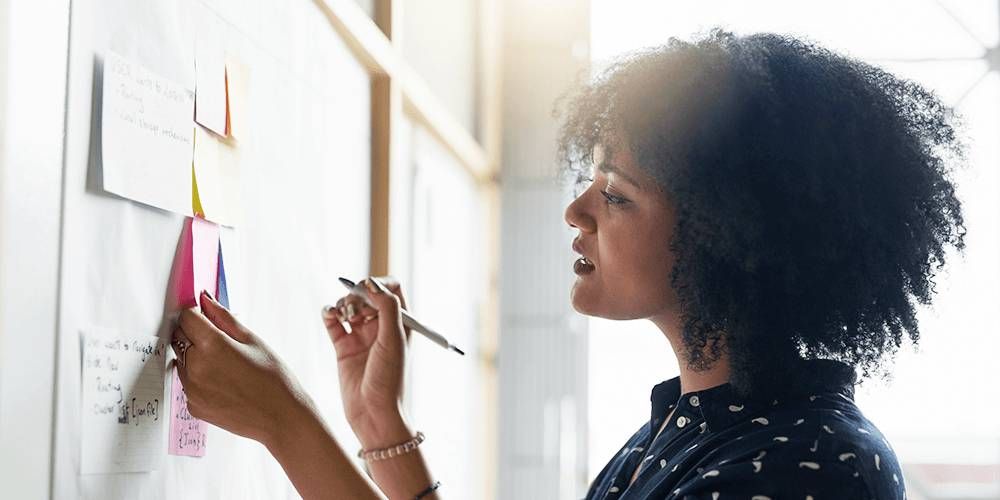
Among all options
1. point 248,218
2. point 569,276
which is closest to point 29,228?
point 248,218

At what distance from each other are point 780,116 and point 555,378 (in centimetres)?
200

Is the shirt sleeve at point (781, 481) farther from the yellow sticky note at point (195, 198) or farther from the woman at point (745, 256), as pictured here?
the yellow sticky note at point (195, 198)

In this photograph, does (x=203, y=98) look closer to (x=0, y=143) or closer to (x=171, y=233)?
(x=171, y=233)

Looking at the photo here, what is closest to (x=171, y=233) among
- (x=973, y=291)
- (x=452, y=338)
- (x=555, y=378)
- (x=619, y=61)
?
(x=619, y=61)

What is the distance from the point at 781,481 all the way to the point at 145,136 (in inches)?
21.2

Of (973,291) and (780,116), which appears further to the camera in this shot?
(973,291)

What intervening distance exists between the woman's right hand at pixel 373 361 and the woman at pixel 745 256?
22cm

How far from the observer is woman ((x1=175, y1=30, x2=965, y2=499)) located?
2.96 ft

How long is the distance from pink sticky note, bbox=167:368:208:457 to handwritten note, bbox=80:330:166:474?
0.7 inches

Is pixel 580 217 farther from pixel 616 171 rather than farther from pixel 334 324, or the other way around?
pixel 334 324

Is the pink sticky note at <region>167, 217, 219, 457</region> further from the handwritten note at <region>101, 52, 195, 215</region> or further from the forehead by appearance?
the forehead

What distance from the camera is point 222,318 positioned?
3.13 ft

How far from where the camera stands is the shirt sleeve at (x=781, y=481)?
0.82m

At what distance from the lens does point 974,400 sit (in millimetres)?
3084
